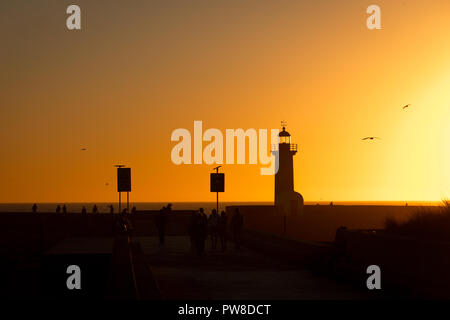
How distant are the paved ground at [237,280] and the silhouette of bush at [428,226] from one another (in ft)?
8.95

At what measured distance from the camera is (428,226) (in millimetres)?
19047

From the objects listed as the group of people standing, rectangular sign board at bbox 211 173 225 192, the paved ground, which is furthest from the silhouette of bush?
rectangular sign board at bbox 211 173 225 192

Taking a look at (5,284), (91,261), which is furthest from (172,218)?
(91,261)

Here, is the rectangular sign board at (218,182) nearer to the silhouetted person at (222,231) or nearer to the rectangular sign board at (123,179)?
the rectangular sign board at (123,179)

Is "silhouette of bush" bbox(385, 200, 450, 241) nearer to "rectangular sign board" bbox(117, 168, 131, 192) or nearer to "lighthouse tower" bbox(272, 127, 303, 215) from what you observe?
"rectangular sign board" bbox(117, 168, 131, 192)

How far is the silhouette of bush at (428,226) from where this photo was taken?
60.3ft

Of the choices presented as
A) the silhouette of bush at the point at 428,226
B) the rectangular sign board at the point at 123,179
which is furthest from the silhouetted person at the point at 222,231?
the silhouette of bush at the point at 428,226

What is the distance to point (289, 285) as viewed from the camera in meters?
17.4

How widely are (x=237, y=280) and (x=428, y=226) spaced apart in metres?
5.10

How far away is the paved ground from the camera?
1580 cm

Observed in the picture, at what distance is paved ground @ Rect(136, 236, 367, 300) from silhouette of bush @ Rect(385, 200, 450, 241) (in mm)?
2727
